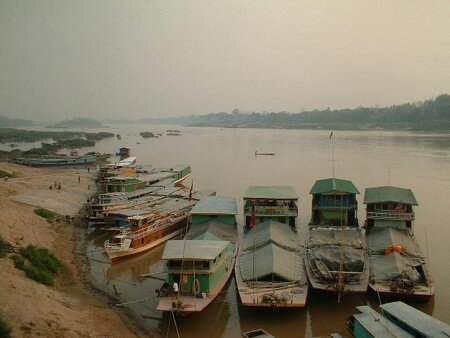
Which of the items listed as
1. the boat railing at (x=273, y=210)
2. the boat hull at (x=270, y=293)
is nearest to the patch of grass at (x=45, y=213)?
the boat railing at (x=273, y=210)

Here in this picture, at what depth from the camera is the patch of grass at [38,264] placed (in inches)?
578

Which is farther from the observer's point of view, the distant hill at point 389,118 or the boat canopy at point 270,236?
the distant hill at point 389,118

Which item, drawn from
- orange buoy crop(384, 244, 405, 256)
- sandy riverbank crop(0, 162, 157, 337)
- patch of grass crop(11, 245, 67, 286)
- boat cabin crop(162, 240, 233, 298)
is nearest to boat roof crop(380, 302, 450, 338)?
orange buoy crop(384, 244, 405, 256)

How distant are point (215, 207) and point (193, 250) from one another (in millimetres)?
8236

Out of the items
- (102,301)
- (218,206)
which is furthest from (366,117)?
(102,301)

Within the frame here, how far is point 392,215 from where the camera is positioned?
2114cm

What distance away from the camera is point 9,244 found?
16.1 metres

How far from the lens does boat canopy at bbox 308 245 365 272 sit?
619 inches

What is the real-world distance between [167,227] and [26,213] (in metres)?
7.95

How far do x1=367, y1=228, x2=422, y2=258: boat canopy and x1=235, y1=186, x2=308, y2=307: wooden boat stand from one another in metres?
3.51

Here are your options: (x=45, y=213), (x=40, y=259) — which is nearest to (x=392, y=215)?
(x=40, y=259)

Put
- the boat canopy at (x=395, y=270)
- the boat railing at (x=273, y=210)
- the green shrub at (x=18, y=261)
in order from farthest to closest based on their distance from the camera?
1. the boat railing at (x=273, y=210)
2. the boat canopy at (x=395, y=270)
3. the green shrub at (x=18, y=261)

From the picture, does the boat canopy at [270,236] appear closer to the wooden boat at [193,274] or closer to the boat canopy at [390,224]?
the wooden boat at [193,274]

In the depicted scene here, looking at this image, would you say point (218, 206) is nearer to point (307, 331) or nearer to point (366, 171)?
point (307, 331)
